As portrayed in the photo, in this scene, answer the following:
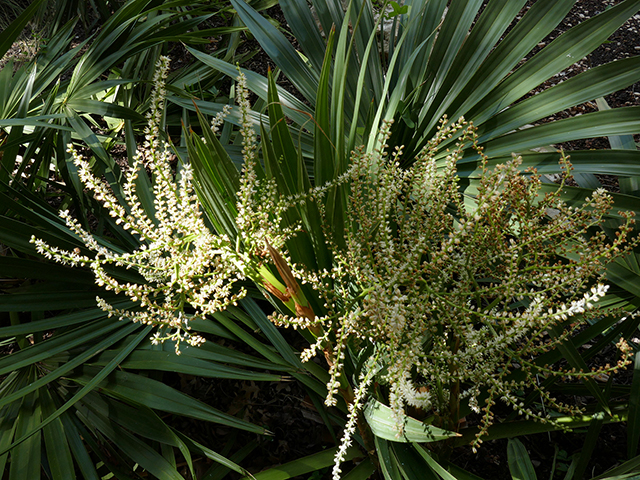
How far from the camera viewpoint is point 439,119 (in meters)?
1.64

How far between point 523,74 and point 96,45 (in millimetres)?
1632

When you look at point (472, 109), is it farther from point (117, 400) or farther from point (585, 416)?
point (117, 400)

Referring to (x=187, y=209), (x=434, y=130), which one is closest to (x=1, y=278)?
(x=187, y=209)

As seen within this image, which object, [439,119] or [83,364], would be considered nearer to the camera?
[83,364]

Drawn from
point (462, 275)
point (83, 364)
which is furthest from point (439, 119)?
point (83, 364)

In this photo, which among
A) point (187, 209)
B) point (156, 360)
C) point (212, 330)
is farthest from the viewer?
point (212, 330)

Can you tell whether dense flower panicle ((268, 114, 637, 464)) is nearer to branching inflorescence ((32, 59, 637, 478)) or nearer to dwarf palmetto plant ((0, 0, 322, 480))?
branching inflorescence ((32, 59, 637, 478))

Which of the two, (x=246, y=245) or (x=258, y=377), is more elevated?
(x=246, y=245)

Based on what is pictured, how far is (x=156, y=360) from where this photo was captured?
1.40 meters

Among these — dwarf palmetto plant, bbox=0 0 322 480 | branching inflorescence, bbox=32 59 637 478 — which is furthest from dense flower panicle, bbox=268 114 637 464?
dwarf palmetto plant, bbox=0 0 322 480

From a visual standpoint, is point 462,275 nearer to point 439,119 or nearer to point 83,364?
point 439,119

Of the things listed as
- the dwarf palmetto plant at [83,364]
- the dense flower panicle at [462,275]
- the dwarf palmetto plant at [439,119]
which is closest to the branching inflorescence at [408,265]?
the dense flower panicle at [462,275]

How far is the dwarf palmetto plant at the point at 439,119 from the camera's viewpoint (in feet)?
3.93

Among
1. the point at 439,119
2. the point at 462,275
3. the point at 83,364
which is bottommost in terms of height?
the point at 83,364
